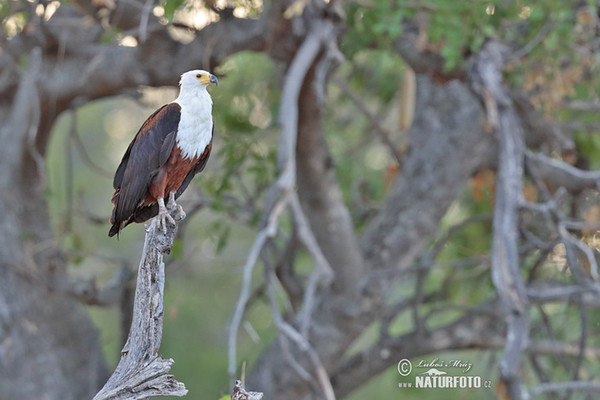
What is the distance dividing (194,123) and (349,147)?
18.1ft

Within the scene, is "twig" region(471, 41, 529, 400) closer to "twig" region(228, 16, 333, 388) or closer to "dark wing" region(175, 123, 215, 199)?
"twig" region(228, 16, 333, 388)

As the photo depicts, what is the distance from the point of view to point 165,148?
3412 millimetres

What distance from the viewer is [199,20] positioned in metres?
5.80

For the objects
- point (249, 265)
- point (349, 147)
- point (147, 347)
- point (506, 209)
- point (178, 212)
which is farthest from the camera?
point (349, 147)

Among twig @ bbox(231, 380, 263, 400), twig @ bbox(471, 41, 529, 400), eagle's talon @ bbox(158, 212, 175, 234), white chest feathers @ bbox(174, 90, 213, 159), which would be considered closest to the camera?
twig @ bbox(231, 380, 263, 400)

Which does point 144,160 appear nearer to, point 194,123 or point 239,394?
point 194,123

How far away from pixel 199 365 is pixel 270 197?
5574 millimetres

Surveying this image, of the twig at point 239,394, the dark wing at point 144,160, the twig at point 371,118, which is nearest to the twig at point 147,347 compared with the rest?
the twig at point 239,394

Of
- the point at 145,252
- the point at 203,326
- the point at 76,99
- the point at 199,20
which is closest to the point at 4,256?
the point at 76,99

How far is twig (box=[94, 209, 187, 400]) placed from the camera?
9.21 ft

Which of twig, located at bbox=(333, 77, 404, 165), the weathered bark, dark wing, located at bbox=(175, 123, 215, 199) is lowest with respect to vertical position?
dark wing, located at bbox=(175, 123, 215, 199)

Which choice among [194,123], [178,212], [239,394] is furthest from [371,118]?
[239,394]

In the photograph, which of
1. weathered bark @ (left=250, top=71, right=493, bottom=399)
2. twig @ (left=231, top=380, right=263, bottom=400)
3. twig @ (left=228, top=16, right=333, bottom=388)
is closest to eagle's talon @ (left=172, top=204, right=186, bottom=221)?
twig @ (left=228, top=16, right=333, bottom=388)

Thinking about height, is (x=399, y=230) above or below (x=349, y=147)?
below
